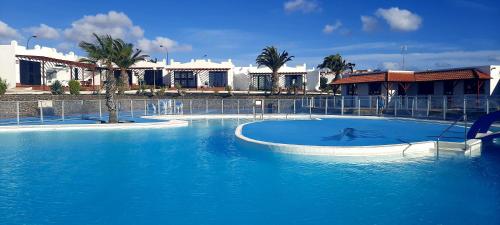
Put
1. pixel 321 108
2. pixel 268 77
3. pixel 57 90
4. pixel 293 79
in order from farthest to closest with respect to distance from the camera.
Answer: pixel 293 79 < pixel 268 77 < pixel 57 90 < pixel 321 108

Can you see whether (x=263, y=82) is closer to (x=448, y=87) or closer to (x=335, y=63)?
(x=335, y=63)

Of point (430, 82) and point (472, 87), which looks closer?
point (472, 87)

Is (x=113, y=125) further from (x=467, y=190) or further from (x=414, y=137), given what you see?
(x=467, y=190)

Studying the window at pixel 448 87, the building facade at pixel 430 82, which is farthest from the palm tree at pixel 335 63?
the window at pixel 448 87

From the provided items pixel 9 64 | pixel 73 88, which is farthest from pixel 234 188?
pixel 9 64

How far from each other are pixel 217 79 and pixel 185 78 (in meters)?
4.50

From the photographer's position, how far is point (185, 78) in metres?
48.1

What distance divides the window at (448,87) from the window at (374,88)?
5.27 meters

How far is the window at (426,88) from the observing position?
102 feet

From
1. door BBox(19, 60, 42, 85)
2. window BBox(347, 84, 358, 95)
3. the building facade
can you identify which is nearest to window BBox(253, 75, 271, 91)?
window BBox(347, 84, 358, 95)

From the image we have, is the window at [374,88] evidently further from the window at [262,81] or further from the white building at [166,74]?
the window at [262,81]

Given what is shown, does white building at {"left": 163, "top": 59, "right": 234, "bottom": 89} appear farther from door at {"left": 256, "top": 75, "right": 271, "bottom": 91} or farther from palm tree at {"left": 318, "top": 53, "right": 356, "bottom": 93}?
palm tree at {"left": 318, "top": 53, "right": 356, "bottom": 93}

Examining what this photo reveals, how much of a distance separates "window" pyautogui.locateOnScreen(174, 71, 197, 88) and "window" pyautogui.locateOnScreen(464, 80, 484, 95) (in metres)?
31.7

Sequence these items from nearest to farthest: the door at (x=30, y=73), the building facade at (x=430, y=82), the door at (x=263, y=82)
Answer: the building facade at (x=430, y=82) < the door at (x=30, y=73) < the door at (x=263, y=82)
